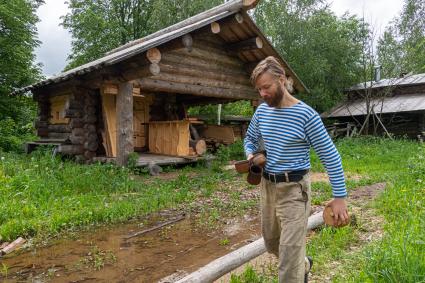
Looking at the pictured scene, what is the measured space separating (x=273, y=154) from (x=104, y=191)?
212 inches

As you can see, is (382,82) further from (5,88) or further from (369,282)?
(369,282)

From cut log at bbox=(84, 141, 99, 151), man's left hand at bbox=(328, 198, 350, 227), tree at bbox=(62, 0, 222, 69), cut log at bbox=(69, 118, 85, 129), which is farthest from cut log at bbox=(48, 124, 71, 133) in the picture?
tree at bbox=(62, 0, 222, 69)

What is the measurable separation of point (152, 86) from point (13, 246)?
6289 millimetres

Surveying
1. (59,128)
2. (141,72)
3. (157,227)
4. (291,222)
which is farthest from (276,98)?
(59,128)

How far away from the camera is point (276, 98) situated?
2811mm

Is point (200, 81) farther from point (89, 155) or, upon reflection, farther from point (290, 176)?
point (290, 176)

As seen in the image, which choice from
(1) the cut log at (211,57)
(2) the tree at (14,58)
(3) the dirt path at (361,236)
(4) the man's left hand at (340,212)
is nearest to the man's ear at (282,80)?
(4) the man's left hand at (340,212)

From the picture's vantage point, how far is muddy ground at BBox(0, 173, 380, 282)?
4.10 meters

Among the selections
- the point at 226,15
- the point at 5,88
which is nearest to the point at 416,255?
the point at 226,15

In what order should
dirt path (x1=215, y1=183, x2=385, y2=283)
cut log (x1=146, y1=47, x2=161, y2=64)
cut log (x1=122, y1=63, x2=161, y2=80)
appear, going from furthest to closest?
cut log (x1=122, y1=63, x2=161, y2=80), cut log (x1=146, y1=47, x2=161, y2=64), dirt path (x1=215, y1=183, x2=385, y2=283)

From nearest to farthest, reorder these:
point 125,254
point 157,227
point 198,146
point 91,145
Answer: point 125,254 < point 157,227 < point 91,145 < point 198,146

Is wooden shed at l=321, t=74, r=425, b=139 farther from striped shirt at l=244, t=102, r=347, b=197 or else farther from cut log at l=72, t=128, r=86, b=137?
striped shirt at l=244, t=102, r=347, b=197

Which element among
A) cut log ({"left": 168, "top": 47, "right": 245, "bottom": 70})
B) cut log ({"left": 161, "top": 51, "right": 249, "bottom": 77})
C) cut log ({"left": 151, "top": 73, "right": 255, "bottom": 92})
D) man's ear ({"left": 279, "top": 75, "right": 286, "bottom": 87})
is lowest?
man's ear ({"left": 279, "top": 75, "right": 286, "bottom": 87})

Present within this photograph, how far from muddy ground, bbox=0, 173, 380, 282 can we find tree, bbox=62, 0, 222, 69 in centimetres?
2011
